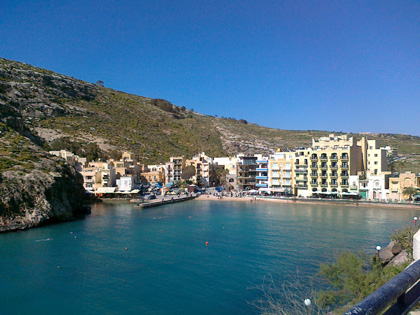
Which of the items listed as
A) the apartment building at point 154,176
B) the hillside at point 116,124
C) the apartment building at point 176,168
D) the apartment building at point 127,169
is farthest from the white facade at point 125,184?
the hillside at point 116,124

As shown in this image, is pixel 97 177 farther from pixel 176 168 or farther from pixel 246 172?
pixel 246 172

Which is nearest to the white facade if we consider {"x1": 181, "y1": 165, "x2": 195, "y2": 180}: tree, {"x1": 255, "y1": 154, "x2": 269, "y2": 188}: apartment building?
{"x1": 181, "y1": 165, "x2": 195, "y2": 180}: tree

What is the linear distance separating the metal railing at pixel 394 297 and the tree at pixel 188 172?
75438 millimetres

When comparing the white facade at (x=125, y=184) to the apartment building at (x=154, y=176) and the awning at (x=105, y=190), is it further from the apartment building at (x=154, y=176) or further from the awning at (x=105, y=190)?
the apartment building at (x=154, y=176)

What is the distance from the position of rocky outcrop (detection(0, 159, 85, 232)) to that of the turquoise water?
1.89 metres

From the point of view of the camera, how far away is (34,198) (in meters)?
39.0

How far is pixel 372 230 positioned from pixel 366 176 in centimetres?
2572

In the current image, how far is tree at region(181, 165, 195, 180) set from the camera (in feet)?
256

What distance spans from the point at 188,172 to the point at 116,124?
127 feet

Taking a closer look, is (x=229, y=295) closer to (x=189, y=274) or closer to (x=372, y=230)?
(x=189, y=274)

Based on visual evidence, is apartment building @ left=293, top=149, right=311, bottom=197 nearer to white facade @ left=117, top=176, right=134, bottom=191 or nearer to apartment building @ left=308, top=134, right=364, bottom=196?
apartment building @ left=308, top=134, right=364, bottom=196

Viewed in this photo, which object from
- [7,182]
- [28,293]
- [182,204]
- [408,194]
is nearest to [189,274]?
[28,293]

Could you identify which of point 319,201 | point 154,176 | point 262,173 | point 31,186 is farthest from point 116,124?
point 319,201

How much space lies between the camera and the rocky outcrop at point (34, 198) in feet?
119
